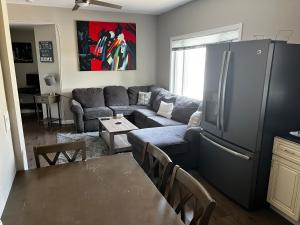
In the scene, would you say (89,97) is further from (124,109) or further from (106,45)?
(106,45)

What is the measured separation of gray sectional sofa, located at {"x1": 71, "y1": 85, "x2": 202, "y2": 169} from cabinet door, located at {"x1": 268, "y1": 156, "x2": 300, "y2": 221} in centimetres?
105

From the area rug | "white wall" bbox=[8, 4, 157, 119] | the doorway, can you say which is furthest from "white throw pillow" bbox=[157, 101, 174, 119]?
the doorway

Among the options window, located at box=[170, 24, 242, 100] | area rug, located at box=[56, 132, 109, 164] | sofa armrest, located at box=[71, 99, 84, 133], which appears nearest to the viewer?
area rug, located at box=[56, 132, 109, 164]

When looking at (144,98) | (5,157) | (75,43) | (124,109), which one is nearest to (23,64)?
(75,43)

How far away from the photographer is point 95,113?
4.95 m

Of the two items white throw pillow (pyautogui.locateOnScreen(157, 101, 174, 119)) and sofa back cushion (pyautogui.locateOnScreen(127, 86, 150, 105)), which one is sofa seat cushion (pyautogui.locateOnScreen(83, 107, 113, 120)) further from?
white throw pillow (pyautogui.locateOnScreen(157, 101, 174, 119))

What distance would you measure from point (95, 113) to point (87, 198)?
3765 mm

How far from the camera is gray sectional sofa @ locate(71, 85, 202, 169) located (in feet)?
10.2

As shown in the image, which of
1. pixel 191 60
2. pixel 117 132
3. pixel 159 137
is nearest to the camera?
pixel 159 137

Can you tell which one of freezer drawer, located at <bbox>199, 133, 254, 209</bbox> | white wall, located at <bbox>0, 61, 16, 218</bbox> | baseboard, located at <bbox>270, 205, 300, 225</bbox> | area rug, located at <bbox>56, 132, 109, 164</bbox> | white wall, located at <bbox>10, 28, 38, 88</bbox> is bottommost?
baseboard, located at <bbox>270, 205, 300, 225</bbox>

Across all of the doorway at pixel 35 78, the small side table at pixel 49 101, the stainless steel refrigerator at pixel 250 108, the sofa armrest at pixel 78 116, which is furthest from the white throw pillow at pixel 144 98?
the stainless steel refrigerator at pixel 250 108

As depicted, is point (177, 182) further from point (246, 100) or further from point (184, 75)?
point (184, 75)

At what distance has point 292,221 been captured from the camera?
2217 millimetres

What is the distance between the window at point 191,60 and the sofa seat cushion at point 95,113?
1.62m
